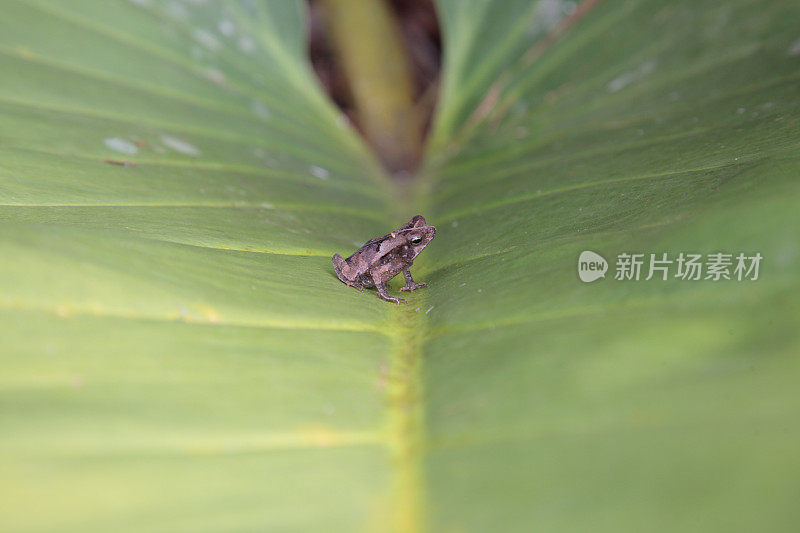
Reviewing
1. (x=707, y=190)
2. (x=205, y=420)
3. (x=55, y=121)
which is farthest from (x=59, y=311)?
(x=707, y=190)

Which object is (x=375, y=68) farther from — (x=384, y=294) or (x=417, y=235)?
(x=384, y=294)

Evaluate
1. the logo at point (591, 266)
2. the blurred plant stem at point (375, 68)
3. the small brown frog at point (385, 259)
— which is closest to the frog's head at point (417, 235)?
the small brown frog at point (385, 259)

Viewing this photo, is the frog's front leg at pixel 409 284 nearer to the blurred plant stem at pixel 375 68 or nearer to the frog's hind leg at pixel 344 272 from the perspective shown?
the frog's hind leg at pixel 344 272

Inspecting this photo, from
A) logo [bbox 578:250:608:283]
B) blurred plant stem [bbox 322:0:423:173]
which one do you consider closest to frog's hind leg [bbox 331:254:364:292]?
logo [bbox 578:250:608:283]

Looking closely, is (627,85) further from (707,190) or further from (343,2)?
(343,2)

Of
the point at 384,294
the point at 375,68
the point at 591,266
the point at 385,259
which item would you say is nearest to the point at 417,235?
→ the point at 385,259

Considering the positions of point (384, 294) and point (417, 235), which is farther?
point (417, 235)

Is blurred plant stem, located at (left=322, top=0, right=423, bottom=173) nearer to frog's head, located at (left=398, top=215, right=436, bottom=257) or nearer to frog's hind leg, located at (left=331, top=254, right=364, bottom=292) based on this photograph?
frog's head, located at (left=398, top=215, right=436, bottom=257)
